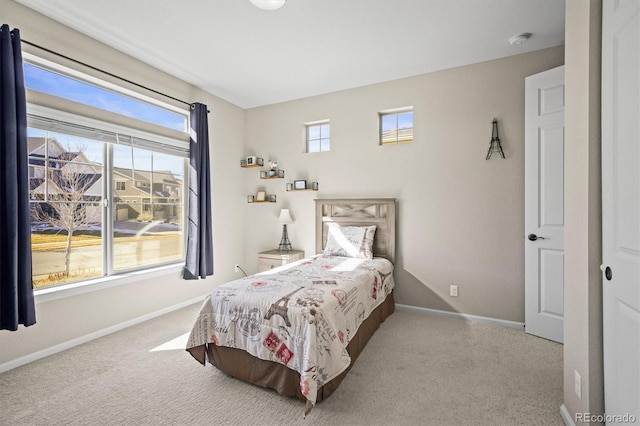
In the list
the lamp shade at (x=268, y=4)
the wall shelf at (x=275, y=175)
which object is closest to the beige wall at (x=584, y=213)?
the lamp shade at (x=268, y=4)

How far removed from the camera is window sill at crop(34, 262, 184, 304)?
2.44 metres

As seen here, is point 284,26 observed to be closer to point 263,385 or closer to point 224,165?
point 224,165

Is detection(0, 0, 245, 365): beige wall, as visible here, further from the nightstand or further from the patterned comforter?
the patterned comforter

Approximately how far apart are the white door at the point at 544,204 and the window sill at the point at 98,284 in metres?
3.85

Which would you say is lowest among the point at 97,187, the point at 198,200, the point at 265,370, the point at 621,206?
the point at 265,370

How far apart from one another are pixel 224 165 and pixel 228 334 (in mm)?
2800

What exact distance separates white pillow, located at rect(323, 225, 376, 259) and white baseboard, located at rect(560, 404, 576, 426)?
6.55 feet

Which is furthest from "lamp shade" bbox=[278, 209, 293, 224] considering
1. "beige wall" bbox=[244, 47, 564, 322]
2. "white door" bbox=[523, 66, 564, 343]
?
"white door" bbox=[523, 66, 564, 343]

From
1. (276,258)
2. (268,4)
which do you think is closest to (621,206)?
(268,4)

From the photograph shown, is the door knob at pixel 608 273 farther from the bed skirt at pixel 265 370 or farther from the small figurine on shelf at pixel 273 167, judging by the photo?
the small figurine on shelf at pixel 273 167

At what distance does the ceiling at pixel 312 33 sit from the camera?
2344 millimetres

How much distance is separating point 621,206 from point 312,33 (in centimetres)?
254

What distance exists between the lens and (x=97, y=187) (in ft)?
9.53

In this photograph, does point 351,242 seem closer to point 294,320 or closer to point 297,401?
point 294,320
